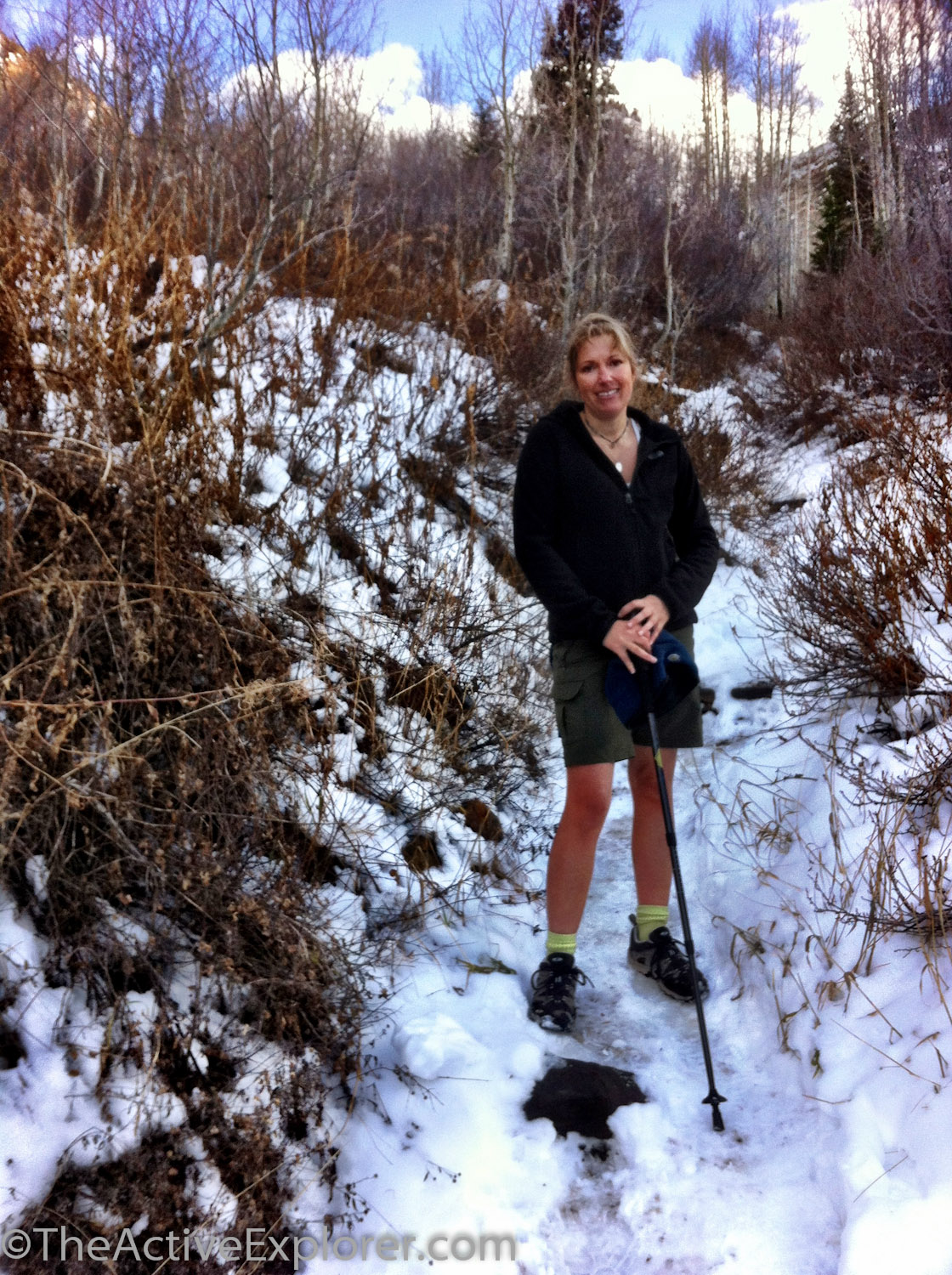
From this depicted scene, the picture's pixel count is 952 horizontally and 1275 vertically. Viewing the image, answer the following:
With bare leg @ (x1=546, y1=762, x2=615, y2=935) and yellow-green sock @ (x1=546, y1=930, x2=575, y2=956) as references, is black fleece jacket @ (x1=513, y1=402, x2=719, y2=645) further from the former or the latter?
yellow-green sock @ (x1=546, y1=930, x2=575, y2=956)

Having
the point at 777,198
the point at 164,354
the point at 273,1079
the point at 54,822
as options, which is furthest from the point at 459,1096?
the point at 777,198

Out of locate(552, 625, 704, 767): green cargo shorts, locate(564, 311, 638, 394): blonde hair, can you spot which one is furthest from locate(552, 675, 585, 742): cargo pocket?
locate(564, 311, 638, 394): blonde hair

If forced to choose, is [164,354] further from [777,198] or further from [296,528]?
[777,198]

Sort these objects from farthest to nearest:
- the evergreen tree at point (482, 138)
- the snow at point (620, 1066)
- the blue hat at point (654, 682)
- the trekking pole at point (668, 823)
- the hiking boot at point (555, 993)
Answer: the evergreen tree at point (482, 138), the hiking boot at point (555, 993), the blue hat at point (654, 682), the trekking pole at point (668, 823), the snow at point (620, 1066)

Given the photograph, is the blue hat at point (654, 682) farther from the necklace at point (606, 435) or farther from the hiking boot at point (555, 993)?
the hiking boot at point (555, 993)

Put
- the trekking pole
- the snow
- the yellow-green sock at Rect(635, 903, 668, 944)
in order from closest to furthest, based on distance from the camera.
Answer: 1. the snow
2. the trekking pole
3. the yellow-green sock at Rect(635, 903, 668, 944)

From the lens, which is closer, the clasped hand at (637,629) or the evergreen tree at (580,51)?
the clasped hand at (637,629)

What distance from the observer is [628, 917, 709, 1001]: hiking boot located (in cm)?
250

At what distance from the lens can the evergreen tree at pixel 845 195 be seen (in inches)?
773

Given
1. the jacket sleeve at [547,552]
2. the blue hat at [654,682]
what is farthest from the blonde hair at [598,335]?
the blue hat at [654,682]

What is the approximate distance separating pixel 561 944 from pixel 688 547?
118 cm

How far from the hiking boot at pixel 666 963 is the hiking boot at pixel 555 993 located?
22 cm

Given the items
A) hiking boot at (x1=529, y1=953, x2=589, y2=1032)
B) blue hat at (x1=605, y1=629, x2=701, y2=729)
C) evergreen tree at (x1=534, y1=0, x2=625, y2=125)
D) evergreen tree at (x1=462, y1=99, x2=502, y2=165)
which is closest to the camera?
blue hat at (x1=605, y1=629, x2=701, y2=729)

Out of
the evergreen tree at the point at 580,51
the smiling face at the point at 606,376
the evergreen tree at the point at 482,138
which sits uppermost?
the evergreen tree at the point at 482,138
